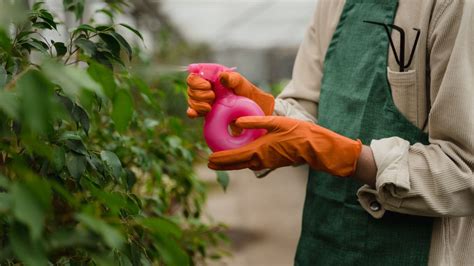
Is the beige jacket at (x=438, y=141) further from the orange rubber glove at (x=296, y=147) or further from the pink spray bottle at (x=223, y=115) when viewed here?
the pink spray bottle at (x=223, y=115)

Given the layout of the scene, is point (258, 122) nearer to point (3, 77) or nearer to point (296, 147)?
point (296, 147)

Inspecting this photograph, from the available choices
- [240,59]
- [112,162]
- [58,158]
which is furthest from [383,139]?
[240,59]

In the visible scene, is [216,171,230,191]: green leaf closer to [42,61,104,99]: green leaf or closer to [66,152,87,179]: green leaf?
[66,152,87,179]: green leaf

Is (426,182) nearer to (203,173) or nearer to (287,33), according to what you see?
(203,173)

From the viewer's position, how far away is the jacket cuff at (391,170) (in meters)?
1.18

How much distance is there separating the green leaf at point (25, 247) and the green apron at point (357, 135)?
88 cm

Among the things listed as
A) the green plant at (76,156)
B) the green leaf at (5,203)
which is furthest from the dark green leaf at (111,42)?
the green leaf at (5,203)

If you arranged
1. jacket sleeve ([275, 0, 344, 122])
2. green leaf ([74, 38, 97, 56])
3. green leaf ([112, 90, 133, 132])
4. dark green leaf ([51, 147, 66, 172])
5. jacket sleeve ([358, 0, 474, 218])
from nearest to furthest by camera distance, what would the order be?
1. green leaf ([112, 90, 133, 132])
2. dark green leaf ([51, 147, 66, 172])
3. green leaf ([74, 38, 97, 56])
4. jacket sleeve ([358, 0, 474, 218])
5. jacket sleeve ([275, 0, 344, 122])

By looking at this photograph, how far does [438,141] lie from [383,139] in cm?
11

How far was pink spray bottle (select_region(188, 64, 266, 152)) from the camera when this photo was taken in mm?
1310

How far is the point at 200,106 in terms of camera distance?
4.31 feet

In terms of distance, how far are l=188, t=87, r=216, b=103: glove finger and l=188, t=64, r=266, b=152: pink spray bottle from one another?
0.09 feet

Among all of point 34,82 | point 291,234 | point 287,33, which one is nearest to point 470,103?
point 34,82

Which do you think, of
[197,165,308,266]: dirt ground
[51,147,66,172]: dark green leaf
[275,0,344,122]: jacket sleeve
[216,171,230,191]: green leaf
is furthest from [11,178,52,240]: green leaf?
[197,165,308,266]: dirt ground
